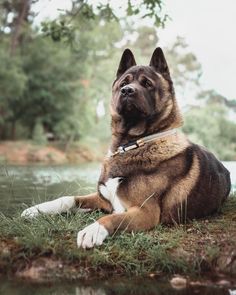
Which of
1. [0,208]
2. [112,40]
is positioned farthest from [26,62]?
[0,208]

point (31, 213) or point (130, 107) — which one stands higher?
point (130, 107)

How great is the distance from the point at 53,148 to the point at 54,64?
628 cm

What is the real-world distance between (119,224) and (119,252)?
455 millimetres

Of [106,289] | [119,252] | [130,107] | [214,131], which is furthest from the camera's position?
[214,131]

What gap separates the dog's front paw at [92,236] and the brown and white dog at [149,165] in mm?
423

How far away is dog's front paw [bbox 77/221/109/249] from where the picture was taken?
4.87m

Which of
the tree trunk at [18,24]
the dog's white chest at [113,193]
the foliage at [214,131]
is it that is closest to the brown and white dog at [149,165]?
the dog's white chest at [113,193]

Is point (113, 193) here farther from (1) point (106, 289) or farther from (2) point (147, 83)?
(1) point (106, 289)

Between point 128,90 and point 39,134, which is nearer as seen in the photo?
point 128,90

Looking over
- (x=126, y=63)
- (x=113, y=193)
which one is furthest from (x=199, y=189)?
(x=126, y=63)

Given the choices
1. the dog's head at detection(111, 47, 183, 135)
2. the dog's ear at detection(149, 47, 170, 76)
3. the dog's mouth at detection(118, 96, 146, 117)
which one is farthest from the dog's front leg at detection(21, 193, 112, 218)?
the dog's ear at detection(149, 47, 170, 76)

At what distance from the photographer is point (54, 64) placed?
38.3 meters

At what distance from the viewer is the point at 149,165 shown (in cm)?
584

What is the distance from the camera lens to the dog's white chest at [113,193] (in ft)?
19.1
